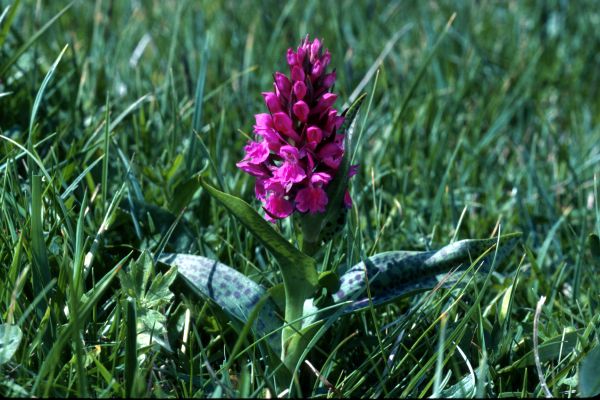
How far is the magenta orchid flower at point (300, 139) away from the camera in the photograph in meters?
1.39

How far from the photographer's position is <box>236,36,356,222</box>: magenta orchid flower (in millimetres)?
1386

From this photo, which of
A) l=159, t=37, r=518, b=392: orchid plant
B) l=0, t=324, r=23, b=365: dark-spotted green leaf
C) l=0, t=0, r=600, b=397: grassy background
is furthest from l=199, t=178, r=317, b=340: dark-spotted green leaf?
l=0, t=324, r=23, b=365: dark-spotted green leaf

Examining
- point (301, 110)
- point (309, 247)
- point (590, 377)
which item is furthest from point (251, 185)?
point (590, 377)

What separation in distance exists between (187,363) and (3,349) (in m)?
0.35

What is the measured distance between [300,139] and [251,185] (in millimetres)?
775

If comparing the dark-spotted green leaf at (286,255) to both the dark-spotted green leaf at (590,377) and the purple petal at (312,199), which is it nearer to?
the purple petal at (312,199)

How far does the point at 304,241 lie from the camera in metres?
1.49

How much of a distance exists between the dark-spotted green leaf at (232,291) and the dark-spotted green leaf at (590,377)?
54cm

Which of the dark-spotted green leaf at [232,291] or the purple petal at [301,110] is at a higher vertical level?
the purple petal at [301,110]

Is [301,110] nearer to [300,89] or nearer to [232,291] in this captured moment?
[300,89]

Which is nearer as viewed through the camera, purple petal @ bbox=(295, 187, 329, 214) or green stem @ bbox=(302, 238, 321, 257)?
purple petal @ bbox=(295, 187, 329, 214)

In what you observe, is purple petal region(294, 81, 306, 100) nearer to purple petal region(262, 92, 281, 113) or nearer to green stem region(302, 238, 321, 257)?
purple petal region(262, 92, 281, 113)

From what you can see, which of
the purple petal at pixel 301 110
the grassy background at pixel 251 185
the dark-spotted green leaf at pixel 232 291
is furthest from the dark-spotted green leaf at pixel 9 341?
the purple petal at pixel 301 110

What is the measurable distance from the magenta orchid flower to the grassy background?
9.0 inches
